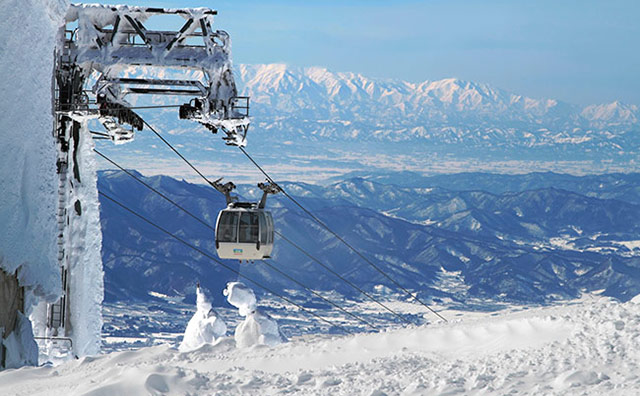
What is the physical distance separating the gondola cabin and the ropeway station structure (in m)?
3.12

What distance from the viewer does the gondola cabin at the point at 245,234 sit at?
27125mm

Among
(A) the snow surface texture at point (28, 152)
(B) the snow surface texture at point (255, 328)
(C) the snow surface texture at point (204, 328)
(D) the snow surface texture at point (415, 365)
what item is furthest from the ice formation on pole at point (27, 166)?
(C) the snow surface texture at point (204, 328)

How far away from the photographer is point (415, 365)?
613 inches

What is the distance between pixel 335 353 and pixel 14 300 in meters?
6.96

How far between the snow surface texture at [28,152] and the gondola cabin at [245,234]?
8499 millimetres

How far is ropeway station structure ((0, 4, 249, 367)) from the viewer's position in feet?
73.4

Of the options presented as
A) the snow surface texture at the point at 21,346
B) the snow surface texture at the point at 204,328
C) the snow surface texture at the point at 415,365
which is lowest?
the snow surface texture at the point at 204,328

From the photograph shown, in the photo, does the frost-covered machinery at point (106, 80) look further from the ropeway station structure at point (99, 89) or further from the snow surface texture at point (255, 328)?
the snow surface texture at point (255, 328)

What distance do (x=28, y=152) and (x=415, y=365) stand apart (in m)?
9.45

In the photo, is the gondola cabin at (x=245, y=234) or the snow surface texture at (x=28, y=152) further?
the gondola cabin at (x=245, y=234)

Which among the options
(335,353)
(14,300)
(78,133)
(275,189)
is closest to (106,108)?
(78,133)

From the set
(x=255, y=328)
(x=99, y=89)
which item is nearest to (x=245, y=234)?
(x=99, y=89)

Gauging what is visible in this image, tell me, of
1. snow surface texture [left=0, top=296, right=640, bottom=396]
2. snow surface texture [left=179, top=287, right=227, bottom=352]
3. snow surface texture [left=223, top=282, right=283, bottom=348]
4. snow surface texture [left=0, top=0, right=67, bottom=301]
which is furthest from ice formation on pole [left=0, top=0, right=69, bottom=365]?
snow surface texture [left=179, top=287, right=227, bottom=352]

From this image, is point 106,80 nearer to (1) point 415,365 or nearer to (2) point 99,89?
(2) point 99,89
